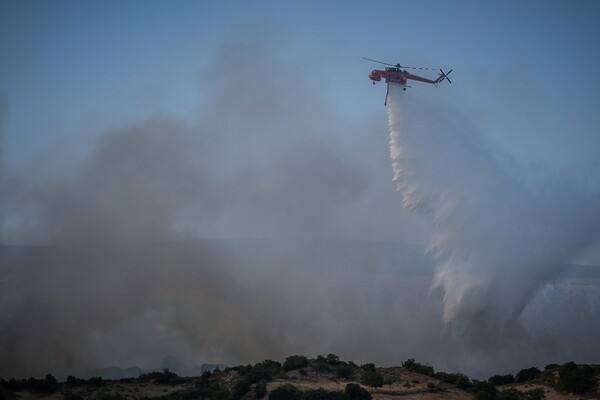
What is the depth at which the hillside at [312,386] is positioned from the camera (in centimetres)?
3362

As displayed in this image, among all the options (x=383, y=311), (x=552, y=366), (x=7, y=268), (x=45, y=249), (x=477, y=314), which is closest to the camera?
(x=552, y=366)

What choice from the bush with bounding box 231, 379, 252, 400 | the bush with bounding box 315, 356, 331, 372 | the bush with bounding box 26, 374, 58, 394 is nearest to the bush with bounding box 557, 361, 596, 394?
the bush with bounding box 315, 356, 331, 372

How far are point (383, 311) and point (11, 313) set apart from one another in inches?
2488

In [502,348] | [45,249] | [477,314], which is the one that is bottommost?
[502,348]

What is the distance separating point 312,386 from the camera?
35.8 m

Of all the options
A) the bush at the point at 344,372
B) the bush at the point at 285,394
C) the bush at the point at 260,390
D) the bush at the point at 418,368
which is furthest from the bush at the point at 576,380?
the bush at the point at 260,390

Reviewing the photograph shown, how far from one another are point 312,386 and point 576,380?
21970 millimetres

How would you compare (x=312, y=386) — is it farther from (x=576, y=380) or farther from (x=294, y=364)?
(x=576, y=380)

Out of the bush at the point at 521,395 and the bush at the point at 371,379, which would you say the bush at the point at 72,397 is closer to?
the bush at the point at 371,379

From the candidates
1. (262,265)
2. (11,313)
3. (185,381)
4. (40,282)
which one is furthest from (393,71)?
(40,282)

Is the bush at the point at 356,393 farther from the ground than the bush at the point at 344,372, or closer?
closer

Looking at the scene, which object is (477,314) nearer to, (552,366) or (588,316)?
(552,366)

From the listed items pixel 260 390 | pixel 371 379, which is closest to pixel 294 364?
pixel 260 390

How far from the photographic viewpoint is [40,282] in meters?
87.8
